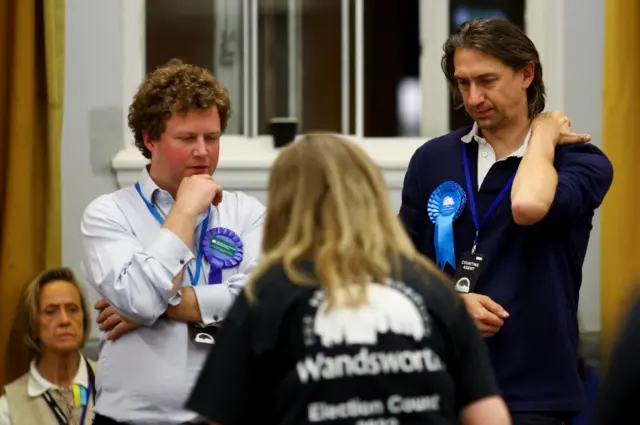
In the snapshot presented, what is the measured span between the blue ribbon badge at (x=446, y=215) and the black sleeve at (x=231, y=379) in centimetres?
94

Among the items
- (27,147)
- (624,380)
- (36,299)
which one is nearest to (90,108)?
(27,147)

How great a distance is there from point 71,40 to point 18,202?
28.1 inches

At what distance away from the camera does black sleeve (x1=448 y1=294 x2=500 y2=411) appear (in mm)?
1824

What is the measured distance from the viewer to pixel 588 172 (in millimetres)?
2615

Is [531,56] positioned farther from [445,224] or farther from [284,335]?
[284,335]

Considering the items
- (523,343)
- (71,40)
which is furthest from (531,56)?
(71,40)

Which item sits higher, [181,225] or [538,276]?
[181,225]

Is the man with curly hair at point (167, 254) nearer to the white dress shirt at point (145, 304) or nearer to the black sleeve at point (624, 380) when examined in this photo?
the white dress shirt at point (145, 304)

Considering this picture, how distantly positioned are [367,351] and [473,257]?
0.88 m

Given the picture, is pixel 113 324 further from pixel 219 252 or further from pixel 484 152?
pixel 484 152

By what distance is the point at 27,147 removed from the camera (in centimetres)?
417

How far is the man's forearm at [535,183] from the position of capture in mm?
2455

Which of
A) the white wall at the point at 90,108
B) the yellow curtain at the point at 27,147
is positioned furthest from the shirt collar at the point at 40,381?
the white wall at the point at 90,108

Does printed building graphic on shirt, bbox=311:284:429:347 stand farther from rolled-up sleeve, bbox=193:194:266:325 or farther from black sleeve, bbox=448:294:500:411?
rolled-up sleeve, bbox=193:194:266:325
